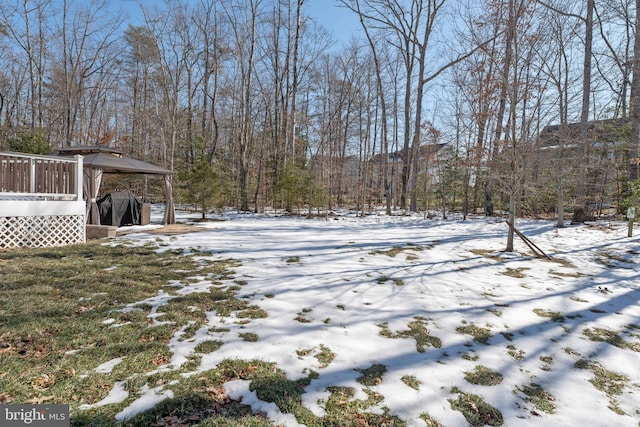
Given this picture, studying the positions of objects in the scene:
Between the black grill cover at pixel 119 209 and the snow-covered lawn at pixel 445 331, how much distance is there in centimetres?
413

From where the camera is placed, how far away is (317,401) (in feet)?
6.32

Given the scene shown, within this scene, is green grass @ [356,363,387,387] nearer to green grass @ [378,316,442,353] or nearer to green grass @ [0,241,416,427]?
green grass @ [0,241,416,427]

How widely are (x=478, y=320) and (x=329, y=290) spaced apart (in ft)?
5.81

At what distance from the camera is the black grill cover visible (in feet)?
29.5

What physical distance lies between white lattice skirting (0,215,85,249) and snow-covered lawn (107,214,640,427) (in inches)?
79.3

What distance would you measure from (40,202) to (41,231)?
1.86 feet

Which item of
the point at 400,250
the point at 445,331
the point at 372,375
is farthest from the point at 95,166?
the point at 445,331

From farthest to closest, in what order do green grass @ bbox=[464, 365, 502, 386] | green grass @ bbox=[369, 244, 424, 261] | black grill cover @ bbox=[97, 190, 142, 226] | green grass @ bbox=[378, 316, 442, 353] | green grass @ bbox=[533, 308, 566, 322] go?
black grill cover @ bbox=[97, 190, 142, 226] → green grass @ bbox=[369, 244, 424, 261] → green grass @ bbox=[533, 308, 566, 322] → green grass @ bbox=[378, 316, 442, 353] → green grass @ bbox=[464, 365, 502, 386]

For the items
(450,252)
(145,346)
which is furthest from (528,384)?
(450,252)

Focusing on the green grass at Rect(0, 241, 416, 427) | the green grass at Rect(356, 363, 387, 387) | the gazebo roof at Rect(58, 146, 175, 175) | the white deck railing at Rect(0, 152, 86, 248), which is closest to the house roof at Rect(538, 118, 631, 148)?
the green grass at Rect(356, 363, 387, 387)

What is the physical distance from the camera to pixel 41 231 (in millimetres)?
Result: 5832

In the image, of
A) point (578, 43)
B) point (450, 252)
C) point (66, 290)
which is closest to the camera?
point (66, 290)

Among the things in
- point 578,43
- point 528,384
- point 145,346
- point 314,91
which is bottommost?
point 528,384

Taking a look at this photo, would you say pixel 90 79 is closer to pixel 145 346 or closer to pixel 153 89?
pixel 153 89
